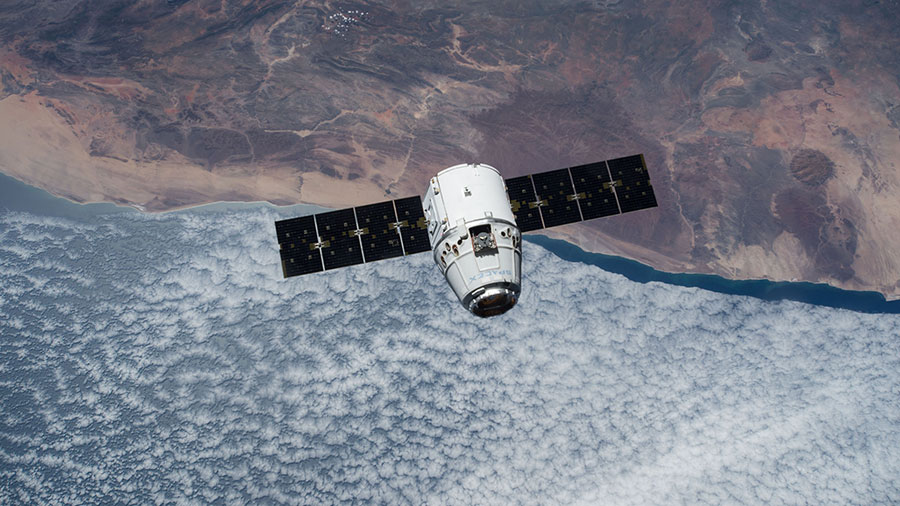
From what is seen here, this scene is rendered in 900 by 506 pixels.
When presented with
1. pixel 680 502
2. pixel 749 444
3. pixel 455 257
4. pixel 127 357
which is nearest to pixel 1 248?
pixel 127 357

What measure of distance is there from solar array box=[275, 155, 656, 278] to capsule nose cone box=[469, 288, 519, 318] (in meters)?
4.79

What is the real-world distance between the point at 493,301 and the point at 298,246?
11.0m

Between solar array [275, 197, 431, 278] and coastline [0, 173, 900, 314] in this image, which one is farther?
coastline [0, 173, 900, 314]

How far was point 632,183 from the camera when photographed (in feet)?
98.1

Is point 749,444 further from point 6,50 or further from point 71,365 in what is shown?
point 6,50

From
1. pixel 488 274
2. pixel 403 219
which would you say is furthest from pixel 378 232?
pixel 488 274

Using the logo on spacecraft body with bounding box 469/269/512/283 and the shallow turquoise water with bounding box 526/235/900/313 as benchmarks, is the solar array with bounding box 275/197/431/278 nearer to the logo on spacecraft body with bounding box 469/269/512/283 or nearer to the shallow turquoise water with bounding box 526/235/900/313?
the logo on spacecraft body with bounding box 469/269/512/283

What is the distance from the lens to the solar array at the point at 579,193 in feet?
96.0

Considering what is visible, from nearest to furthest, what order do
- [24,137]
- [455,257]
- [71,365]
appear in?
1. [455,257]
2. [71,365]
3. [24,137]

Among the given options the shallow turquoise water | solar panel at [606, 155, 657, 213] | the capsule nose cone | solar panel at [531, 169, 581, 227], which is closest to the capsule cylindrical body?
the capsule nose cone

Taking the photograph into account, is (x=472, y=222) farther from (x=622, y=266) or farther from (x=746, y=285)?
(x=746, y=285)

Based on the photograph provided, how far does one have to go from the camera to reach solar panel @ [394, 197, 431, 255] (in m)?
28.6

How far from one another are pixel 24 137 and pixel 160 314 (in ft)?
70.3

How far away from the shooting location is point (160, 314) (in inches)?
1624
